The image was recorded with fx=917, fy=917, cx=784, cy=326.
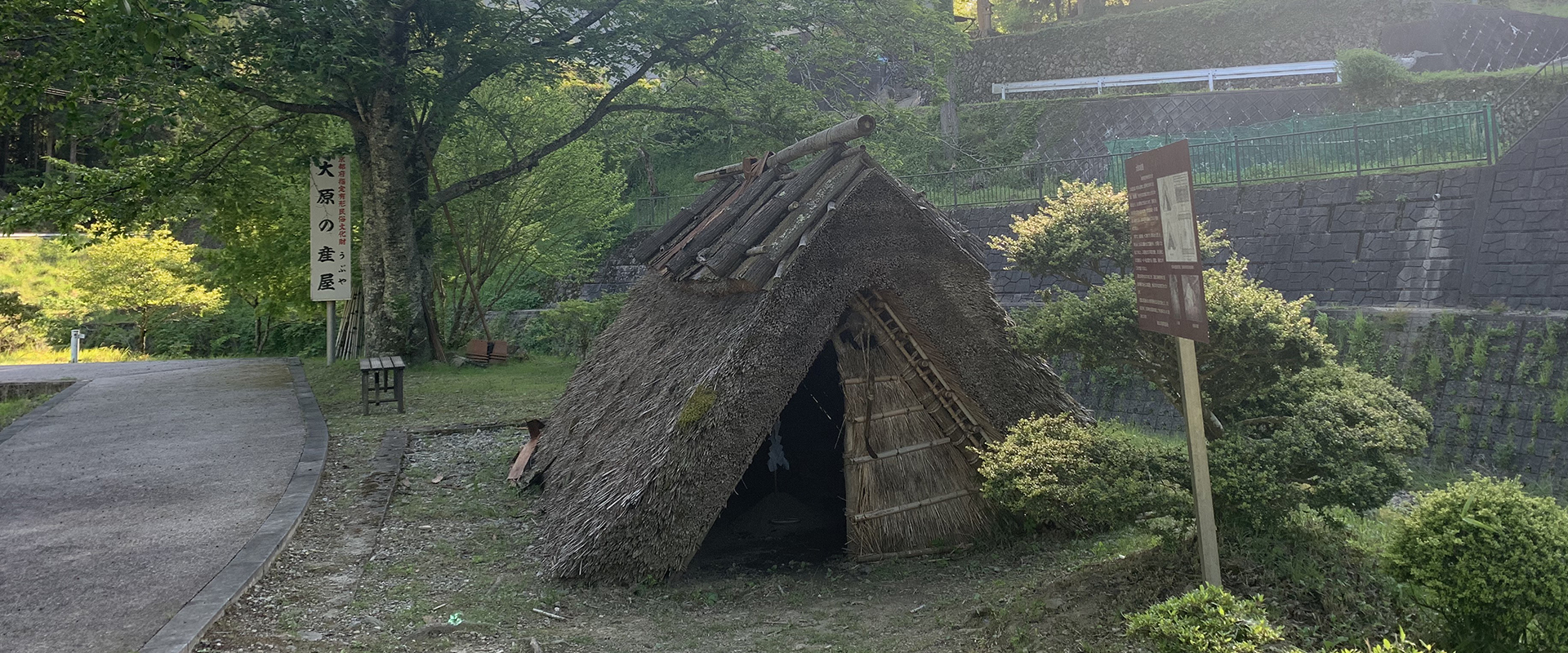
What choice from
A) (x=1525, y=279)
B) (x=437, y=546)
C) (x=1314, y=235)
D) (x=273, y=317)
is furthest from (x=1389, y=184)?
(x=273, y=317)

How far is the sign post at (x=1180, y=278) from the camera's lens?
173 inches

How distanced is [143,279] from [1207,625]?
99.2 feet

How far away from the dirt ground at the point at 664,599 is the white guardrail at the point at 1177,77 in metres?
20.7

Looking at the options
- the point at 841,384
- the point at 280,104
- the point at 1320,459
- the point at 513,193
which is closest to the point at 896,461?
the point at 841,384

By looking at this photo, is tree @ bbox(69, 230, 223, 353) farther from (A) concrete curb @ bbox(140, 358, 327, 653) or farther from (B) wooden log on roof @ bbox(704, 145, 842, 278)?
(B) wooden log on roof @ bbox(704, 145, 842, 278)

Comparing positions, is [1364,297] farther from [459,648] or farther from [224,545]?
[224,545]

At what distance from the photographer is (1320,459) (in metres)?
5.05

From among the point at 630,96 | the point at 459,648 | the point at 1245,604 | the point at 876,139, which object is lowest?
the point at 459,648

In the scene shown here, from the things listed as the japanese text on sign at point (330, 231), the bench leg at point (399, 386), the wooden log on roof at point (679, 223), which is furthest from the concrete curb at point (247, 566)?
the japanese text on sign at point (330, 231)

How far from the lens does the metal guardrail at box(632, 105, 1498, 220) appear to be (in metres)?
14.6

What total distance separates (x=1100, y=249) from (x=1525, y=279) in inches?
378

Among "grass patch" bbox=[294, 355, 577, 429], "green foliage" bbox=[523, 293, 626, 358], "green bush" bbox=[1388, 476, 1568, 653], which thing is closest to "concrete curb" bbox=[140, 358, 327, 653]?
"grass patch" bbox=[294, 355, 577, 429]

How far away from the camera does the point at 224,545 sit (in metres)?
7.23

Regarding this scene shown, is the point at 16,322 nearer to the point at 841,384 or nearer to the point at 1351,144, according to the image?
the point at 841,384
